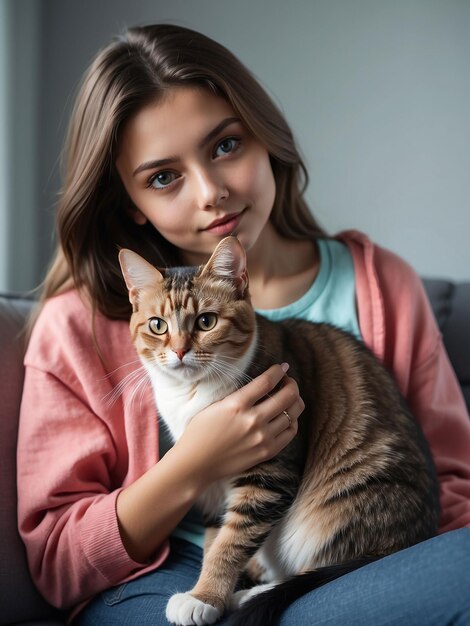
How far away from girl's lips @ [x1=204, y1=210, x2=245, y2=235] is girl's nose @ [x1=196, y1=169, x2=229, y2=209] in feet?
0.15

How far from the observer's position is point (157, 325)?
1.39 metres

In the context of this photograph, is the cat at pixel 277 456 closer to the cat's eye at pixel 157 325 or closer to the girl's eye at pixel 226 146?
the cat's eye at pixel 157 325

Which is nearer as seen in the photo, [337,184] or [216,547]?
[216,547]

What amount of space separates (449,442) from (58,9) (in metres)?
2.02

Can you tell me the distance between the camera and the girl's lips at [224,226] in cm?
156

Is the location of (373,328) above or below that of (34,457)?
above

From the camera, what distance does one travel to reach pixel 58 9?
8.23 ft

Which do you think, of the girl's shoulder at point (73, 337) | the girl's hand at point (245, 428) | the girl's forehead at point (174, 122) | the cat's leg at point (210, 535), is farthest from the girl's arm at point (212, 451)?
the girl's forehead at point (174, 122)

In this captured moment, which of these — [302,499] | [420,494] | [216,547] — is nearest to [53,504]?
[216,547]

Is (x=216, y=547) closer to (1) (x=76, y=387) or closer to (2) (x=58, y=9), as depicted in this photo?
(1) (x=76, y=387)

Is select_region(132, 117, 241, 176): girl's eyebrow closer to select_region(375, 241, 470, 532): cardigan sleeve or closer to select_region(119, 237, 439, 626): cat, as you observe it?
select_region(119, 237, 439, 626): cat

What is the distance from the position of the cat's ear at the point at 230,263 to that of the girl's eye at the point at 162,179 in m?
0.28

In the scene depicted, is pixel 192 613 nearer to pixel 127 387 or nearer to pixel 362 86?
pixel 127 387

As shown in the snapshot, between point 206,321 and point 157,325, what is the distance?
4.0 inches
